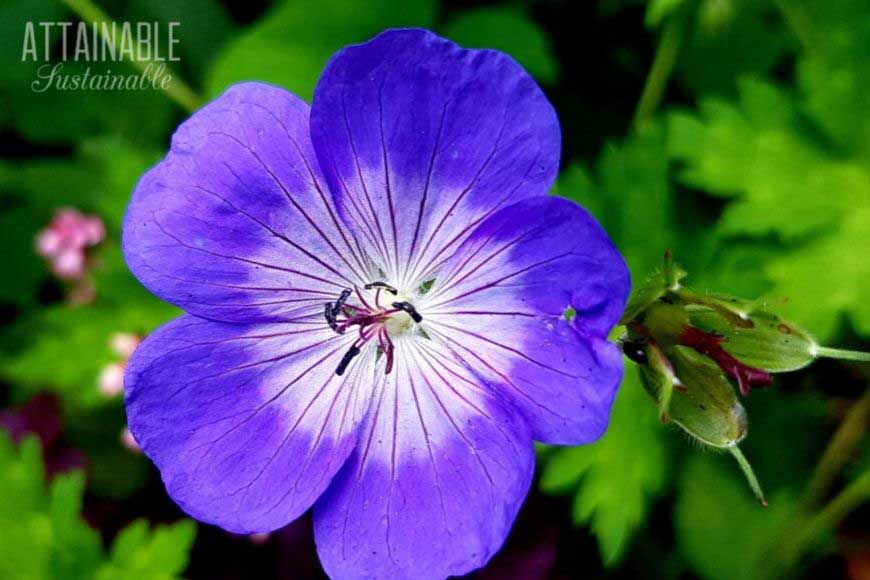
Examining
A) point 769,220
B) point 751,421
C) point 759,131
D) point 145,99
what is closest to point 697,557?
point 751,421

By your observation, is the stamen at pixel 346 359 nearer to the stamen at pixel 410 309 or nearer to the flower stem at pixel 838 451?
the stamen at pixel 410 309

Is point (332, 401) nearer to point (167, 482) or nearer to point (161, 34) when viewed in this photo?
point (167, 482)

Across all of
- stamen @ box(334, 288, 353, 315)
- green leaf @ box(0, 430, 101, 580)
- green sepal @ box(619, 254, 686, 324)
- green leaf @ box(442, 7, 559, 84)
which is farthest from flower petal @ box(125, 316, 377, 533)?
green leaf @ box(442, 7, 559, 84)

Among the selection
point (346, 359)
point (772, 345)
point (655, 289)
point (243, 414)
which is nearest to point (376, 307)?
point (346, 359)

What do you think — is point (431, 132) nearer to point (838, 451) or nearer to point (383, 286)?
point (383, 286)

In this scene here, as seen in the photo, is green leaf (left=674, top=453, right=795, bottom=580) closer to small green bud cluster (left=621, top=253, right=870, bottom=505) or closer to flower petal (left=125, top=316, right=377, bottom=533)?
small green bud cluster (left=621, top=253, right=870, bottom=505)

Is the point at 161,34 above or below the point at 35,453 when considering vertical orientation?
above
